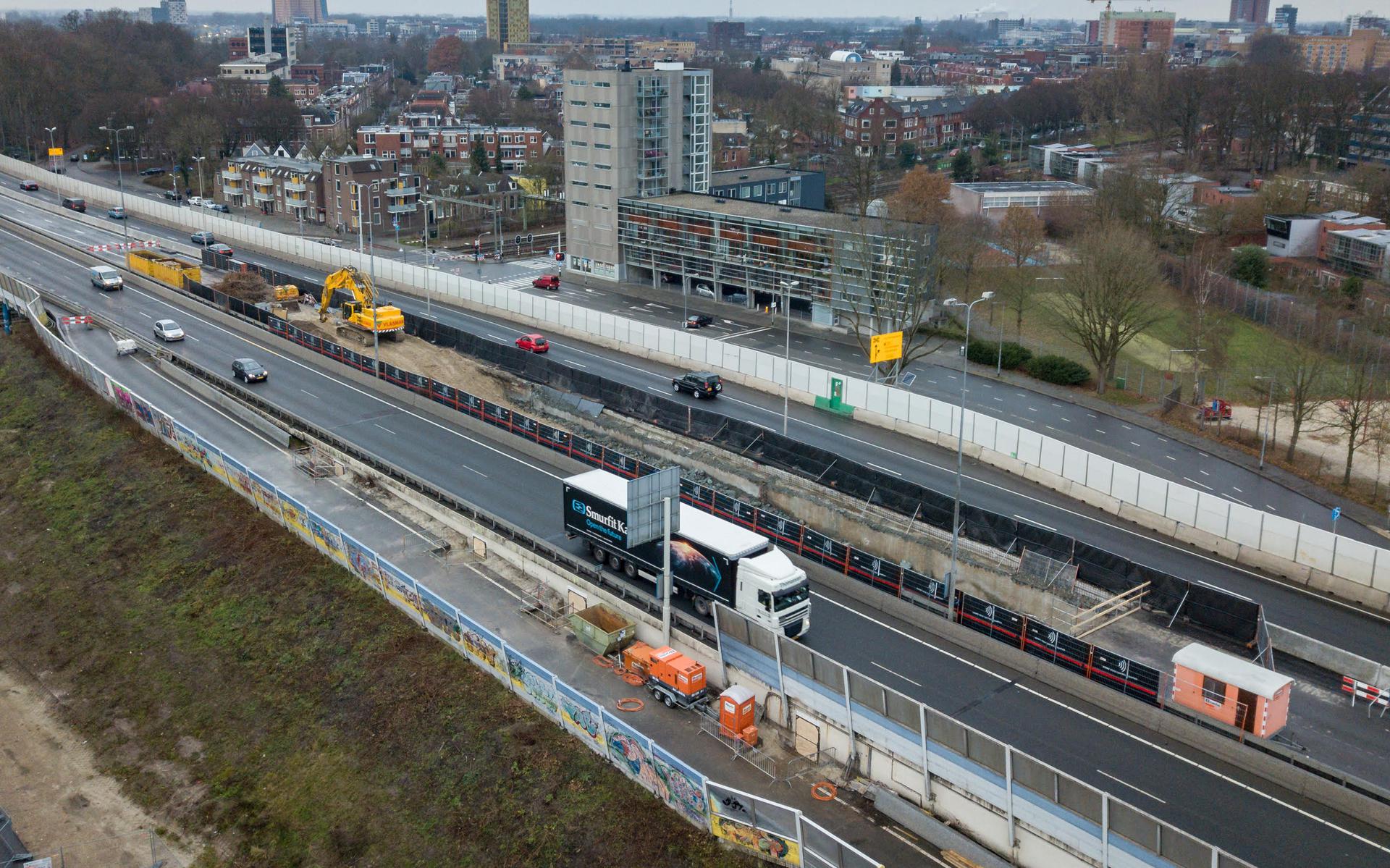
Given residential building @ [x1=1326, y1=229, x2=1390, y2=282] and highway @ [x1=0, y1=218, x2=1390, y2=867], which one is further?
residential building @ [x1=1326, y1=229, x2=1390, y2=282]

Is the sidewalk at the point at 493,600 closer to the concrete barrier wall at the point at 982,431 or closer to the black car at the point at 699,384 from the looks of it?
the concrete barrier wall at the point at 982,431

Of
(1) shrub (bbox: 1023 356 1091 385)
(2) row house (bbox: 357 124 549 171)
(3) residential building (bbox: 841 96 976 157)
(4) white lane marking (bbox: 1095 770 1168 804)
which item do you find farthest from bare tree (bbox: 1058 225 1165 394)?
(2) row house (bbox: 357 124 549 171)

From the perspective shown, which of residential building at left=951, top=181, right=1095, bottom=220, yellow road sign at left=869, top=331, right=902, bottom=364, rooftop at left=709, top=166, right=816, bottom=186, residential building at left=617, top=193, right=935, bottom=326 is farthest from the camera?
residential building at left=951, top=181, right=1095, bottom=220

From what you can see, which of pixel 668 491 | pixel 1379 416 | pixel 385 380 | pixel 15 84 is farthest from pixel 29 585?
pixel 15 84

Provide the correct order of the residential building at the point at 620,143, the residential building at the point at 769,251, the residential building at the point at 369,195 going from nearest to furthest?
the residential building at the point at 769,251, the residential building at the point at 620,143, the residential building at the point at 369,195

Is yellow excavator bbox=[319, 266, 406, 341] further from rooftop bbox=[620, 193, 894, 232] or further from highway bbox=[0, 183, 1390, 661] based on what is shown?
rooftop bbox=[620, 193, 894, 232]

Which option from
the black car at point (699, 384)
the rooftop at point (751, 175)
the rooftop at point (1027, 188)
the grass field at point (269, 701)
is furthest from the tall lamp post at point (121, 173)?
the rooftop at point (1027, 188)
